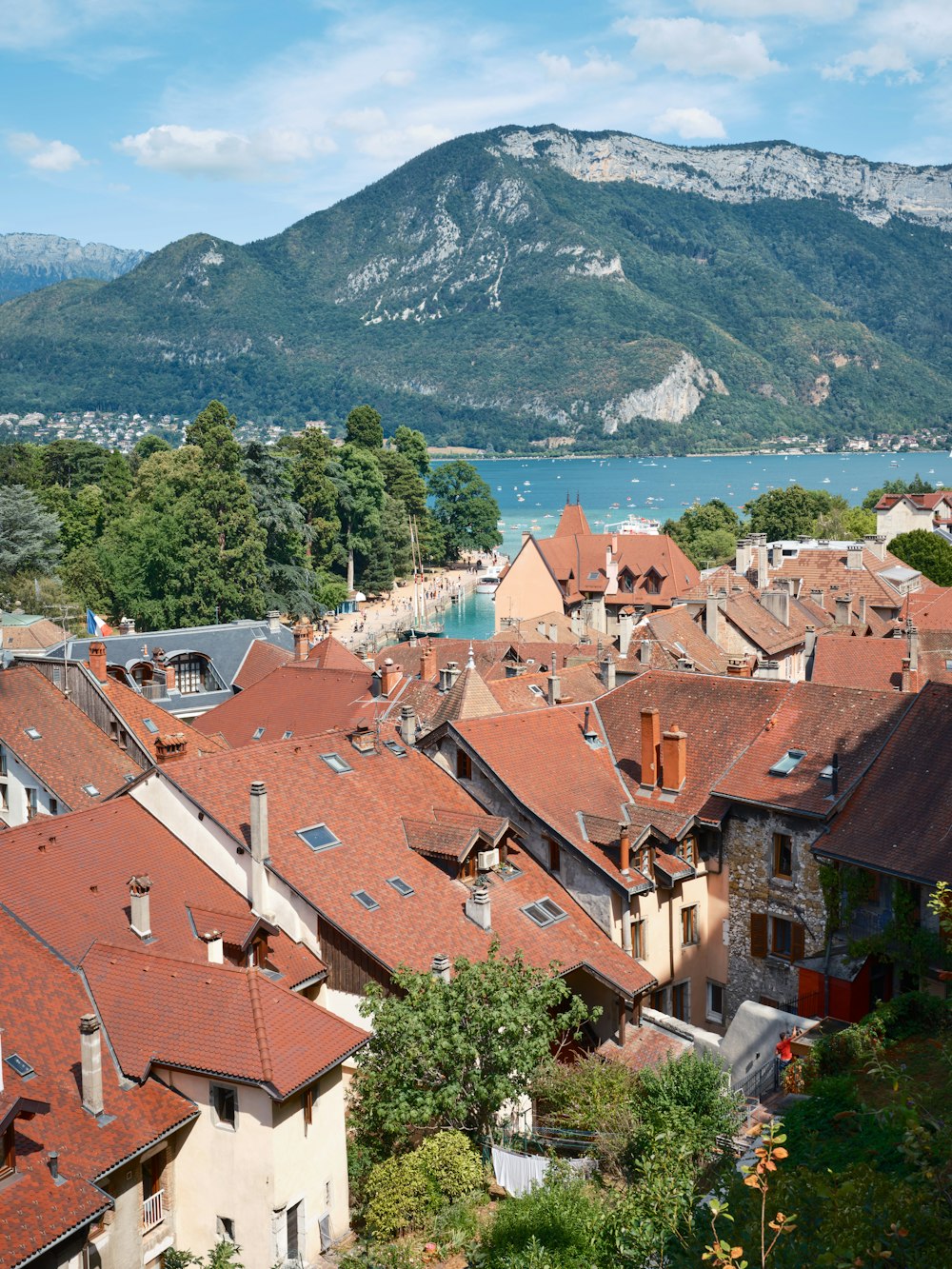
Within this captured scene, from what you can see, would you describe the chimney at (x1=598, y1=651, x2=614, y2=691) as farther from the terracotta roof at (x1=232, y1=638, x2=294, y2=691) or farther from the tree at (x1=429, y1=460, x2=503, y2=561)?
the tree at (x1=429, y1=460, x2=503, y2=561)

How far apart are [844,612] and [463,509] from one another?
8276 cm

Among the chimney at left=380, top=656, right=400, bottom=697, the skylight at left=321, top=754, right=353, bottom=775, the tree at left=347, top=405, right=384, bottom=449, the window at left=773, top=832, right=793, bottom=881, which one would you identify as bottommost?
the window at left=773, top=832, right=793, bottom=881

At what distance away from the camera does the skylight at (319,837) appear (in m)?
26.5

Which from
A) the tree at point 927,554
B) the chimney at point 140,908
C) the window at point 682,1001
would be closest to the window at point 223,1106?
the chimney at point 140,908

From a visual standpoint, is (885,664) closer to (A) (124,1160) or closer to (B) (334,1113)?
(B) (334,1113)

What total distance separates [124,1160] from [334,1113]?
3.75 m

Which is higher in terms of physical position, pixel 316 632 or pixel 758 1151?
pixel 758 1151

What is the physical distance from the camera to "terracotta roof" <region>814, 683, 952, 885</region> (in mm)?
25031

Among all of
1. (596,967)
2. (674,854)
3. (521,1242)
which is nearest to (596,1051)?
(596,967)

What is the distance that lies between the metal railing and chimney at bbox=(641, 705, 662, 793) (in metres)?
16.1

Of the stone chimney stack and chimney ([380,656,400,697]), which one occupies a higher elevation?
the stone chimney stack

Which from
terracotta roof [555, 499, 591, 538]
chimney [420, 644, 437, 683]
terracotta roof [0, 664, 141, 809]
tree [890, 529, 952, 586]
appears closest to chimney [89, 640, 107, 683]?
terracotta roof [0, 664, 141, 809]

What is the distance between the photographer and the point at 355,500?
112250 mm

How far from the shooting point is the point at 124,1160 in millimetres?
18734
